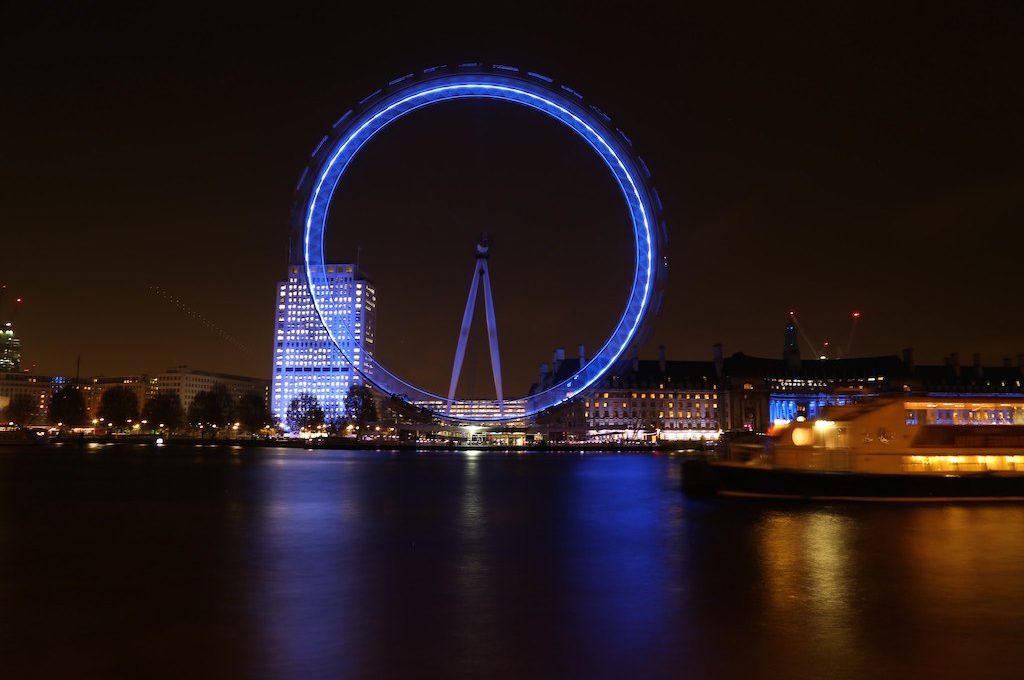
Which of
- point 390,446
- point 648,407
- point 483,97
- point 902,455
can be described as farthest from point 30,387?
point 902,455

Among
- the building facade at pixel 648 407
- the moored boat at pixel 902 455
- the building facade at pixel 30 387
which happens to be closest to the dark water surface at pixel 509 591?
the moored boat at pixel 902 455

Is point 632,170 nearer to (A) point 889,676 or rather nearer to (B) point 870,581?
(B) point 870,581

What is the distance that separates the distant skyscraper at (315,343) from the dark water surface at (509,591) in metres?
144

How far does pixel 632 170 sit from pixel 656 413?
83884mm

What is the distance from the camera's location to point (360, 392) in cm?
14112

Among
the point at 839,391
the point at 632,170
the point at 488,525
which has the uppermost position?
the point at 632,170

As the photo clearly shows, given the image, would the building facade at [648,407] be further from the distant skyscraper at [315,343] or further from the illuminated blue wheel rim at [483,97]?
the illuminated blue wheel rim at [483,97]

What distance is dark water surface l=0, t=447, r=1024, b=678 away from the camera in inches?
393

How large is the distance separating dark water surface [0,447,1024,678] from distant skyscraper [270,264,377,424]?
14448 centimetres

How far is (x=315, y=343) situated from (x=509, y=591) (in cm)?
16948

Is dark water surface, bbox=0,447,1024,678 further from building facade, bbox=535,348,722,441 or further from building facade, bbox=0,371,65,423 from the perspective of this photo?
building facade, bbox=0,371,65,423

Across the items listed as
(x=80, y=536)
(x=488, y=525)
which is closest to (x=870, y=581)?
(x=488, y=525)

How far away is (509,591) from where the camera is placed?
1441cm

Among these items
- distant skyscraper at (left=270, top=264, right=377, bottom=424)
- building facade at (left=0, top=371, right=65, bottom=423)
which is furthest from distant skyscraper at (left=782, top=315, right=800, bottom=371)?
building facade at (left=0, top=371, right=65, bottom=423)
